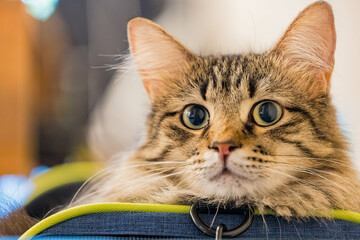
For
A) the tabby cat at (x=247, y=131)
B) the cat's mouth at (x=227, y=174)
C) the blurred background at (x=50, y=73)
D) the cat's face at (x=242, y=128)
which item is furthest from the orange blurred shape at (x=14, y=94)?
the cat's mouth at (x=227, y=174)

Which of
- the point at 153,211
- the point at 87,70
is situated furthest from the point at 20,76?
the point at 153,211

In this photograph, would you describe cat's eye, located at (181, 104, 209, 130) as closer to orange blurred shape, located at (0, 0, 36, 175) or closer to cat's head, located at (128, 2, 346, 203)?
cat's head, located at (128, 2, 346, 203)

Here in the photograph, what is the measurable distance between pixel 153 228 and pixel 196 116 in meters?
0.35

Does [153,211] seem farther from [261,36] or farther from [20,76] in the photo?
[20,76]

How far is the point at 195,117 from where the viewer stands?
101 cm

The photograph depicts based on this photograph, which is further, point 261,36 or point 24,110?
point 24,110

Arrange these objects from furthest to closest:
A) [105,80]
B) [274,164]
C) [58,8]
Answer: [58,8]
[105,80]
[274,164]

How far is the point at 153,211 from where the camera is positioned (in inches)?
30.7

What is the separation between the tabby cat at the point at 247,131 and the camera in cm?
87

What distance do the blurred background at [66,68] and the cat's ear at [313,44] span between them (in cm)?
117

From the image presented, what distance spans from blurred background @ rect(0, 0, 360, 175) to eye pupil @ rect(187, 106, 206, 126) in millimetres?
1221

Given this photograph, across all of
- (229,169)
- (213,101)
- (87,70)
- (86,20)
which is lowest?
(229,169)

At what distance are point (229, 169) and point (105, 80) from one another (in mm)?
1903

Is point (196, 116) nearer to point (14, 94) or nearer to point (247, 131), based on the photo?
point (247, 131)
